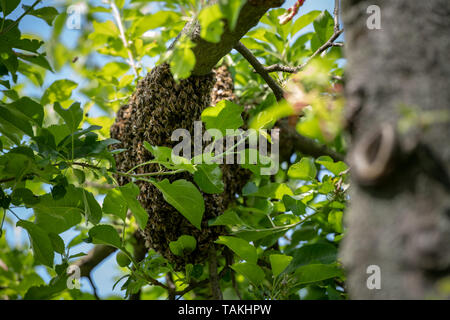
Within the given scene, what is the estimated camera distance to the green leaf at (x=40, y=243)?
3.33 feet

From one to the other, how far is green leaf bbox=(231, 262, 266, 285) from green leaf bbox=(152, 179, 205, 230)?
0.19 metres

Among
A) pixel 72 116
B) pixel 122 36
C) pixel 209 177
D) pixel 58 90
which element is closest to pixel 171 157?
pixel 209 177

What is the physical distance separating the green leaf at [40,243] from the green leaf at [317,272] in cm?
64

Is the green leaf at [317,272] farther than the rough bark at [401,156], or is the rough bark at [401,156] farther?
the green leaf at [317,272]

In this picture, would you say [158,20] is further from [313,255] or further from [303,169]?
[313,255]

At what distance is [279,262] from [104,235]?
1.56 ft

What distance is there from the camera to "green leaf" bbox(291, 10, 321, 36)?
58.1 inches

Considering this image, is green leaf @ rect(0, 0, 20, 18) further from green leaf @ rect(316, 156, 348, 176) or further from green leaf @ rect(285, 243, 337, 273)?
green leaf @ rect(285, 243, 337, 273)

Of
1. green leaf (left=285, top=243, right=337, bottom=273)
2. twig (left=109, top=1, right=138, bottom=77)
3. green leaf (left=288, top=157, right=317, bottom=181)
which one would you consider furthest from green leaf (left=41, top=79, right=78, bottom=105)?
green leaf (left=285, top=243, right=337, bottom=273)

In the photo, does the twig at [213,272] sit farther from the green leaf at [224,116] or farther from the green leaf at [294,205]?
the green leaf at [224,116]

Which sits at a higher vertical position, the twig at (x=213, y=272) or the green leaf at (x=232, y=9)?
the green leaf at (x=232, y=9)

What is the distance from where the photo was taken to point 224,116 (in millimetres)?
988

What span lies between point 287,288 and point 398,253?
31.9 inches

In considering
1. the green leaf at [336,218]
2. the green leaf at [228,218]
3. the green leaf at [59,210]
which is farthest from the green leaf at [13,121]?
the green leaf at [336,218]
